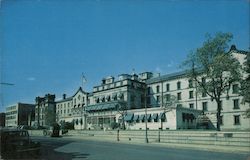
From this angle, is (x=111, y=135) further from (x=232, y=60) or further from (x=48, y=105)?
(x=48, y=105)

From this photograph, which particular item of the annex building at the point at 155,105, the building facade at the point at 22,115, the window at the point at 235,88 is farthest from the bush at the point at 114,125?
the building facade at the point at 22,115

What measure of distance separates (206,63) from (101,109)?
35.6m

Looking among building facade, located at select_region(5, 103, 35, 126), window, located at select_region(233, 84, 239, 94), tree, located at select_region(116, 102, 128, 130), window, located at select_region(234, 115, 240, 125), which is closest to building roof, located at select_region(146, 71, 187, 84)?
tree, located at select_region(116, 102, 128, 130)

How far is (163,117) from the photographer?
58125 millimetres

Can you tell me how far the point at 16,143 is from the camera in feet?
60.7

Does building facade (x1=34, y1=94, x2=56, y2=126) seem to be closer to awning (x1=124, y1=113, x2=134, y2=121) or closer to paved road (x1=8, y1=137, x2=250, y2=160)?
awning (x1=124, y1=113, x2=134, y2=121)

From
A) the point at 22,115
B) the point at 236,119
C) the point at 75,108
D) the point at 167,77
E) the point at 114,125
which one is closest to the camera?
the point at 236,119

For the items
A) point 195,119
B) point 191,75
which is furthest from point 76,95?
point 191,75

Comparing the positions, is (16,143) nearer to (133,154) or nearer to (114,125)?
(133,154)

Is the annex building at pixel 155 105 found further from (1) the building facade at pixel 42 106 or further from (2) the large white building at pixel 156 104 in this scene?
(1) the building facade at pixel 42 106

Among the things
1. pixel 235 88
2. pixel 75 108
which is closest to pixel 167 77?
pixel 235 88

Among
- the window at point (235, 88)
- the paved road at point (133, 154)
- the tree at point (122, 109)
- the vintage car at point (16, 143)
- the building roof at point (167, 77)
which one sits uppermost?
the building roof at point (167, 77)

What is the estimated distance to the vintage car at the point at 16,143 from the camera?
59.5 ft

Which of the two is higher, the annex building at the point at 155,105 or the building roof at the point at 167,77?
the building roof at the point at 167,77
